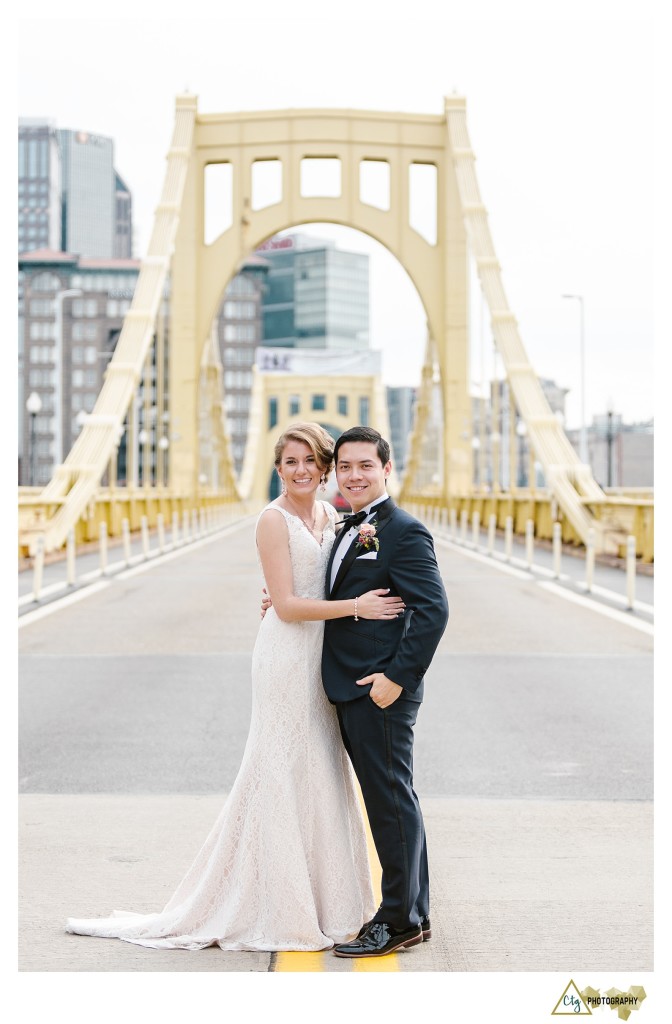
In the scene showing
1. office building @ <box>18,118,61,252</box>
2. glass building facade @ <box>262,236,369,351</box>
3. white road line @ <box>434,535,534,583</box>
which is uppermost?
office building @ <box>18,118,61,252</box>

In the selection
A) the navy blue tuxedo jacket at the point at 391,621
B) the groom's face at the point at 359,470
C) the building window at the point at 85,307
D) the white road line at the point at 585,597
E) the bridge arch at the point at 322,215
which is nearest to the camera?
the navy blue tuxedo jacket at the point at 391,621

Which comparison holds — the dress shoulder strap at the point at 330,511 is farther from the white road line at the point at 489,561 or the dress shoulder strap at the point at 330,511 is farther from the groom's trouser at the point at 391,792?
the white road line at the point at 489,561

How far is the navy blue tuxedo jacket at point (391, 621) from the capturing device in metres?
3.99

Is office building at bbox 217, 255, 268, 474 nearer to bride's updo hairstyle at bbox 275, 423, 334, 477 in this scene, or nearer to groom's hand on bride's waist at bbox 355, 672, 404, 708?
bride's updo hairstyle at bbox 275, 423, 334, 477

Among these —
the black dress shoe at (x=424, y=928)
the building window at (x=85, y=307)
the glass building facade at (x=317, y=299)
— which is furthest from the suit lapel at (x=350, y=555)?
the glass building facade at (x=317, y=299)

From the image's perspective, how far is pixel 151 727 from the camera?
855 cm

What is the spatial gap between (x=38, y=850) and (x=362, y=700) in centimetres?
205

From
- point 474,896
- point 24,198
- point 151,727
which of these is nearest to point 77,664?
point 151,727

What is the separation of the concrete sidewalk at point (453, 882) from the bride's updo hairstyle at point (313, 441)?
60.9 inches

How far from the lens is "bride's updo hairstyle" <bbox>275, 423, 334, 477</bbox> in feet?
14.0

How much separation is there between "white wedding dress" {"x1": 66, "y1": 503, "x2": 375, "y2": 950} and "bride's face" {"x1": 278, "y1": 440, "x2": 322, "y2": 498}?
0.10 meters

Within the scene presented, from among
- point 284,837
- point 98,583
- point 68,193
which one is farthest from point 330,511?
point 68,193

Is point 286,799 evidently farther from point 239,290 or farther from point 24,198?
point 24,198

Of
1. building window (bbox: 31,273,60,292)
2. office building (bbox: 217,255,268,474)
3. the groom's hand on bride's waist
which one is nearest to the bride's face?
the groom's hand on bride's waist
